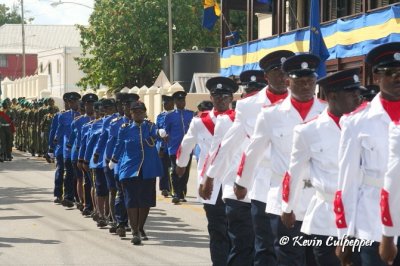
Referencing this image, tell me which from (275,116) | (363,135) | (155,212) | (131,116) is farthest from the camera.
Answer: (155,212)

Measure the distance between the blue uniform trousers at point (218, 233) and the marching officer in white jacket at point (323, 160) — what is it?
8.79ft

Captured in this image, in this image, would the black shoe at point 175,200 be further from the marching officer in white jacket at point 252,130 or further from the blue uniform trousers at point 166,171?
the marching officer in white jacket at point 252,130

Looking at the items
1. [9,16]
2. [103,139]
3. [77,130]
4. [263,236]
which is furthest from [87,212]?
[9,16]

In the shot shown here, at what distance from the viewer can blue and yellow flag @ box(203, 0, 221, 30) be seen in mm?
40250

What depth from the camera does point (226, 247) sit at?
34.2 ft

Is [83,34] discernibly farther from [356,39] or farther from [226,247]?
[226,247]

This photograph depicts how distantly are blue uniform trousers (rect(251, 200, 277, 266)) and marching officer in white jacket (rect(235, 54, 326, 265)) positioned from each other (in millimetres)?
248

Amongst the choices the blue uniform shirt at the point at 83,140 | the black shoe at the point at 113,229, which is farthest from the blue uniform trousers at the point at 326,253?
the blue uniform shirt at the point at 83,140

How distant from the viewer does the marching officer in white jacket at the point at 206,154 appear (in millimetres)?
10414

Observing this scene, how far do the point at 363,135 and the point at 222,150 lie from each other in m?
3.34

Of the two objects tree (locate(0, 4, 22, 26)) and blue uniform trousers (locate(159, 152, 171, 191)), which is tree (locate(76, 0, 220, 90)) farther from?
tree (locate(0, 4, 22, 26))

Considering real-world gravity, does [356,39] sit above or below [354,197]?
above

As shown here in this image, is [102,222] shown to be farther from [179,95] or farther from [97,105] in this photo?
[179,95]

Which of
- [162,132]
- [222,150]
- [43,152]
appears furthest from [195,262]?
[43,152]
